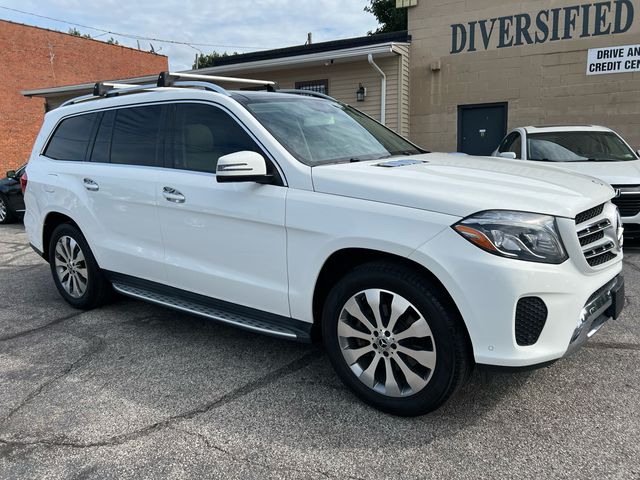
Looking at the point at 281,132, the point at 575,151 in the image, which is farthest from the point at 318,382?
the point at 575,151

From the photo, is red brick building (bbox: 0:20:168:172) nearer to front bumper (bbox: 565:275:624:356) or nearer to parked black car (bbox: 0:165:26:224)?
parked black car (bbox: 0:165:26:224)

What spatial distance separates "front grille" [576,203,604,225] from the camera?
2654mm

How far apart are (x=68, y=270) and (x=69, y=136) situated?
1234mm

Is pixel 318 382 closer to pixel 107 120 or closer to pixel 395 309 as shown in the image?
pixel 395 309

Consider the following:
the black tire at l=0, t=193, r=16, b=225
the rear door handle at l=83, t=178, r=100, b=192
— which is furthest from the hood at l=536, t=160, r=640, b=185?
the black tire at l=0, t=193, r=16, b=225

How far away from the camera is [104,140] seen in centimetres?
444

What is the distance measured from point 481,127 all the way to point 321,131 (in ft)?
32.1

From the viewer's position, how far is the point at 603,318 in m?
2.88

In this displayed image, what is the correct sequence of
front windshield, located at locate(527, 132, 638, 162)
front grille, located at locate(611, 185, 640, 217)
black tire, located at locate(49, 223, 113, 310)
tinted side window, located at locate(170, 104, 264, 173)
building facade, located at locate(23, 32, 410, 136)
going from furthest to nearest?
building facade, located at locate(23, 32, 410, 136) → front windshield, located at locate(527, 132, 638, 162) → front grille, located at locate(611, 185, 640, 217) → black tire, located at locate(49, 223, 113, 310) → tinted side window, located at locate(170, 104, 264, 173)

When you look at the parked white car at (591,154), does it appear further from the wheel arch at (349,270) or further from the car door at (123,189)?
the car door at (123,189)

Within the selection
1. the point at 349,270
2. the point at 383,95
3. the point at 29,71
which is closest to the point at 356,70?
the point at 383,95

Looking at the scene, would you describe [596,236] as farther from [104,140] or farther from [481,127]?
[481,127]

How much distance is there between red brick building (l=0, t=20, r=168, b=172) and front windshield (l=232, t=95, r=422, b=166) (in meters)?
23.2

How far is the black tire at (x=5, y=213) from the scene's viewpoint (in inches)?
435
